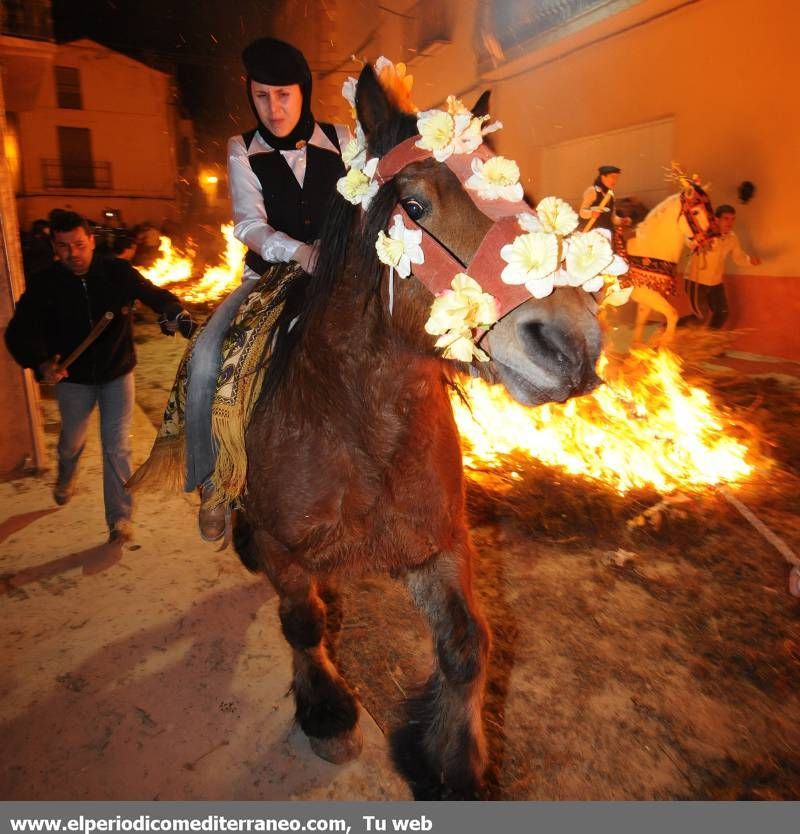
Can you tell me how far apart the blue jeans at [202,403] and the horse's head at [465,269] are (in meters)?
1.47

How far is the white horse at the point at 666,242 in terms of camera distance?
9031mm

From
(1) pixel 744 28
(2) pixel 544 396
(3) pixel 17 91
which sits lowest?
(2) pixel 544 396

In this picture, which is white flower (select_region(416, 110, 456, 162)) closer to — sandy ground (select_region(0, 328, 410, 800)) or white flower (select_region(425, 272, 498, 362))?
white flower (select_region(425, 272, 498, 362))

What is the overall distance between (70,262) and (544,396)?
13.6 feet

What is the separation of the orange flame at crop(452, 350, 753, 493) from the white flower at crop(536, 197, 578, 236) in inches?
137

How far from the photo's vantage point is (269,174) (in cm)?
324

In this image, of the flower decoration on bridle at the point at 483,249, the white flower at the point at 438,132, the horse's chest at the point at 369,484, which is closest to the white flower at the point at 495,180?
the flower decoration on bridle at the point at 483,249

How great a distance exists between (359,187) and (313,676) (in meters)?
2.46

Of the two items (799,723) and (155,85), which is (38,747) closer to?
(799,723)

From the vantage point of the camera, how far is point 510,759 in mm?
2834

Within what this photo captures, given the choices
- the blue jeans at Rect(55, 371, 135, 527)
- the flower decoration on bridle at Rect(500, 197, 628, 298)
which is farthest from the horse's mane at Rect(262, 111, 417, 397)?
the blue jeans at Rect(55, 371, 135, 527)

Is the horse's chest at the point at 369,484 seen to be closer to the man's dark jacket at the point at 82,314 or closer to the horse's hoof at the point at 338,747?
the horse's hoof at the point at 338,747

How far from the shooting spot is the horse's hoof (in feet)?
9.09
